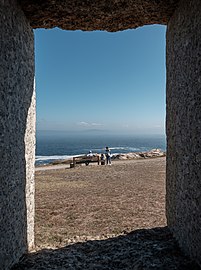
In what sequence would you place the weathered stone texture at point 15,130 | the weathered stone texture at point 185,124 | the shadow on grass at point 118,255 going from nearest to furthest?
the weathered stone texture at point 15,130, the weathered stone texture at point 185,124, the shadow on grass at point 118,255

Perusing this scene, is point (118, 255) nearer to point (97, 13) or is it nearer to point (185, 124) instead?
point (185, 124)

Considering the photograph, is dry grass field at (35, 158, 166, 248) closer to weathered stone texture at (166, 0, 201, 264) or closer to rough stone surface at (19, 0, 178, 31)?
weathered stone texture at (166, 0, 201, 264)

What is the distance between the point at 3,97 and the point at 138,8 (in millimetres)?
2413

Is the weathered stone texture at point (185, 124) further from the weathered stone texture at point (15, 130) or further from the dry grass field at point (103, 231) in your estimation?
the weathered stone texture at point (15, 130)

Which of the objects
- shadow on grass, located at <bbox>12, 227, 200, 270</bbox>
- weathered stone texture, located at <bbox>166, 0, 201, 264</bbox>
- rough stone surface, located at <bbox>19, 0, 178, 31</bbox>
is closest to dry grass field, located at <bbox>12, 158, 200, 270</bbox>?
shadow on grass, located at <bbox>12, 227, 200, 270</bbox>

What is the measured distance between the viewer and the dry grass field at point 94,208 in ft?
17.0

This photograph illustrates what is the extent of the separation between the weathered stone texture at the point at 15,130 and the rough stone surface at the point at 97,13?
280 millimetres

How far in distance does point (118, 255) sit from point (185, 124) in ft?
7.29

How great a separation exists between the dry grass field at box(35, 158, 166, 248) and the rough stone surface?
375cm

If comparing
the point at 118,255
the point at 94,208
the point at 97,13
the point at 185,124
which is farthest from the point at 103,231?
the point at 97,13

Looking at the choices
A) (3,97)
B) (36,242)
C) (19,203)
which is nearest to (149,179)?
(36,242)

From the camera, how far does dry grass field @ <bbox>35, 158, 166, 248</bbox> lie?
17.0 ft

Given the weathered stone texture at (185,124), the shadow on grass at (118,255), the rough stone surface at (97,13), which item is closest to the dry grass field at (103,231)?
the shadow on grass at (118,255)

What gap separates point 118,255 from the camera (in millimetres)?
4102
